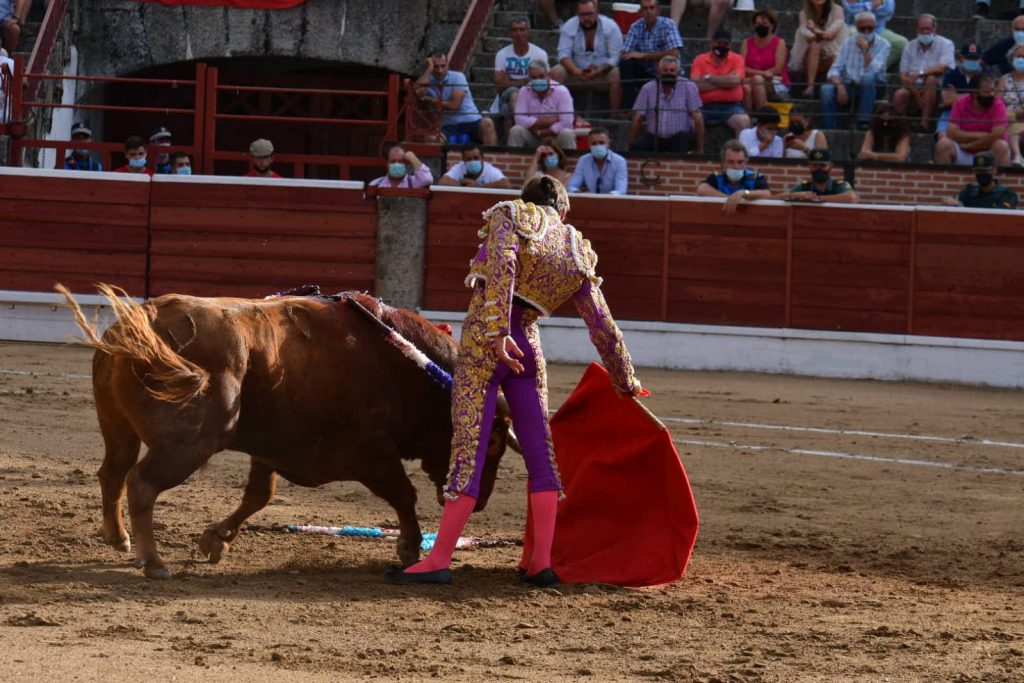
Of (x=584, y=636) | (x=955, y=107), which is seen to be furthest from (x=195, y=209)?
(x=584, y=636)

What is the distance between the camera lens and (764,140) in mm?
11500

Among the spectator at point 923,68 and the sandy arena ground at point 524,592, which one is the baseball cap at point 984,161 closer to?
the spectator at point 923,68

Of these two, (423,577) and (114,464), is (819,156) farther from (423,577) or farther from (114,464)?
(114,464)

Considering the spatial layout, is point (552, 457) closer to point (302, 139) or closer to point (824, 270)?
point (824, 270)

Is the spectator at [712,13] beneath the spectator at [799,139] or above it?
above

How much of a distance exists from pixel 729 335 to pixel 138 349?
24.9 ft

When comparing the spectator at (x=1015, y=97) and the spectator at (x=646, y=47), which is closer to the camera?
the spectator at (x=1015, y=97)

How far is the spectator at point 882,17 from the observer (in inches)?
492

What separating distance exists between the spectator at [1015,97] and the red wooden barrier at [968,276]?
71cm

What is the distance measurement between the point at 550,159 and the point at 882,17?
10.6ft

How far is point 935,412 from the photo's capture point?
30.6 feet

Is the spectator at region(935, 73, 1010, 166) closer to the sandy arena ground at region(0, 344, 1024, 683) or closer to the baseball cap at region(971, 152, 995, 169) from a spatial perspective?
the baseball cap at region(971, 152, 995, 169)

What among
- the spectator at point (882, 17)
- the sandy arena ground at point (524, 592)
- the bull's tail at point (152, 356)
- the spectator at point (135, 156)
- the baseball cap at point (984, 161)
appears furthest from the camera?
the spectator at point (882, 17)

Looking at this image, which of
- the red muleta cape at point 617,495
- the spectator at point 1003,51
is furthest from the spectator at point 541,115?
the red muleta cape at point 617,495
